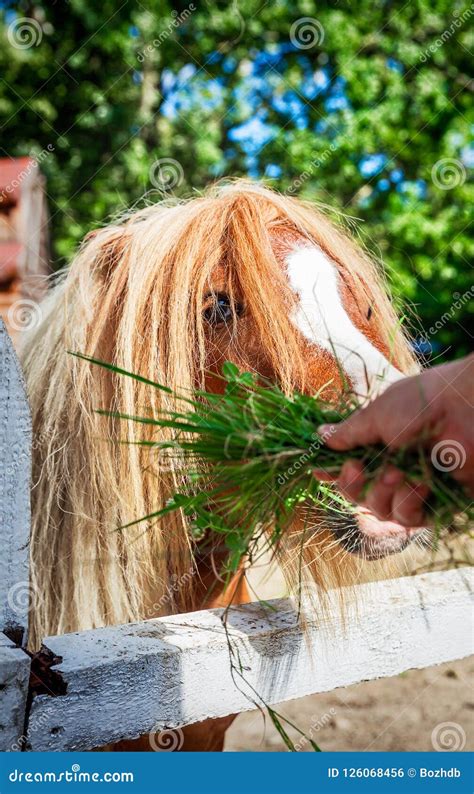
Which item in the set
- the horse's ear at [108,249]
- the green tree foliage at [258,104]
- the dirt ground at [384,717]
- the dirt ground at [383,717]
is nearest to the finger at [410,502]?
the horse's ear at [108,249]

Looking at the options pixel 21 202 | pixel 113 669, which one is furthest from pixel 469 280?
pixel 113 669

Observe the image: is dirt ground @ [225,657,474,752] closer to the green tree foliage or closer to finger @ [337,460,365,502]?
finger @ [337,460,365,502]

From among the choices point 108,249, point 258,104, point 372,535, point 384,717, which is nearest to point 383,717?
point 384,717

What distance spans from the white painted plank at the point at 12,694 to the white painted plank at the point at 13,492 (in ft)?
0.17

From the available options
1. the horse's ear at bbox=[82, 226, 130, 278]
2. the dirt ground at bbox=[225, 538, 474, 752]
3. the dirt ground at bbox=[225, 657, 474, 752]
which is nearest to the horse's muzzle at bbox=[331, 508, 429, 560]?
the horse's ear at bbox=[82, 226, 130, 278]

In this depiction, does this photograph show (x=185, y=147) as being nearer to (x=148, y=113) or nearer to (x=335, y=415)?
(x=148, y=113)

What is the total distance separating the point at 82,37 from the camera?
8.00 m

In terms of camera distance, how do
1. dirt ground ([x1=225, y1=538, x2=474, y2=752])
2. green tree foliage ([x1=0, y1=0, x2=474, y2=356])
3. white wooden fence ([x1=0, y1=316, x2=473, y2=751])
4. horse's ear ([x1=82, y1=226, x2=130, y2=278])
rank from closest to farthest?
white wooden fence ([x1=0, y1=316, x2=473, y2=751]) → horse's ear ([x1=82, y1=226, x2=130, y2=278]) → dirt ground ([x1=225, y1=538, x2=474, y2=752]) → green tree foliage ([x1=0, y1=0, x2=474, y2=356])

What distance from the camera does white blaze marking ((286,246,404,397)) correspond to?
1040 millimetres

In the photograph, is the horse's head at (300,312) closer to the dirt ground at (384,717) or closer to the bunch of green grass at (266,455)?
the bunch of green grass at (266,455)

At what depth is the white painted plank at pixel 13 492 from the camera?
0.81m

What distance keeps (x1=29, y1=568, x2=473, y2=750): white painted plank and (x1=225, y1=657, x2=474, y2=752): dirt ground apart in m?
1.42

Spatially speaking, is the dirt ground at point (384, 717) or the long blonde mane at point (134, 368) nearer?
the long blonde mane at point (134, 368)

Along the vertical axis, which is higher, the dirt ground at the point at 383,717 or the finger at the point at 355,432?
the finger at the point at 355,432
